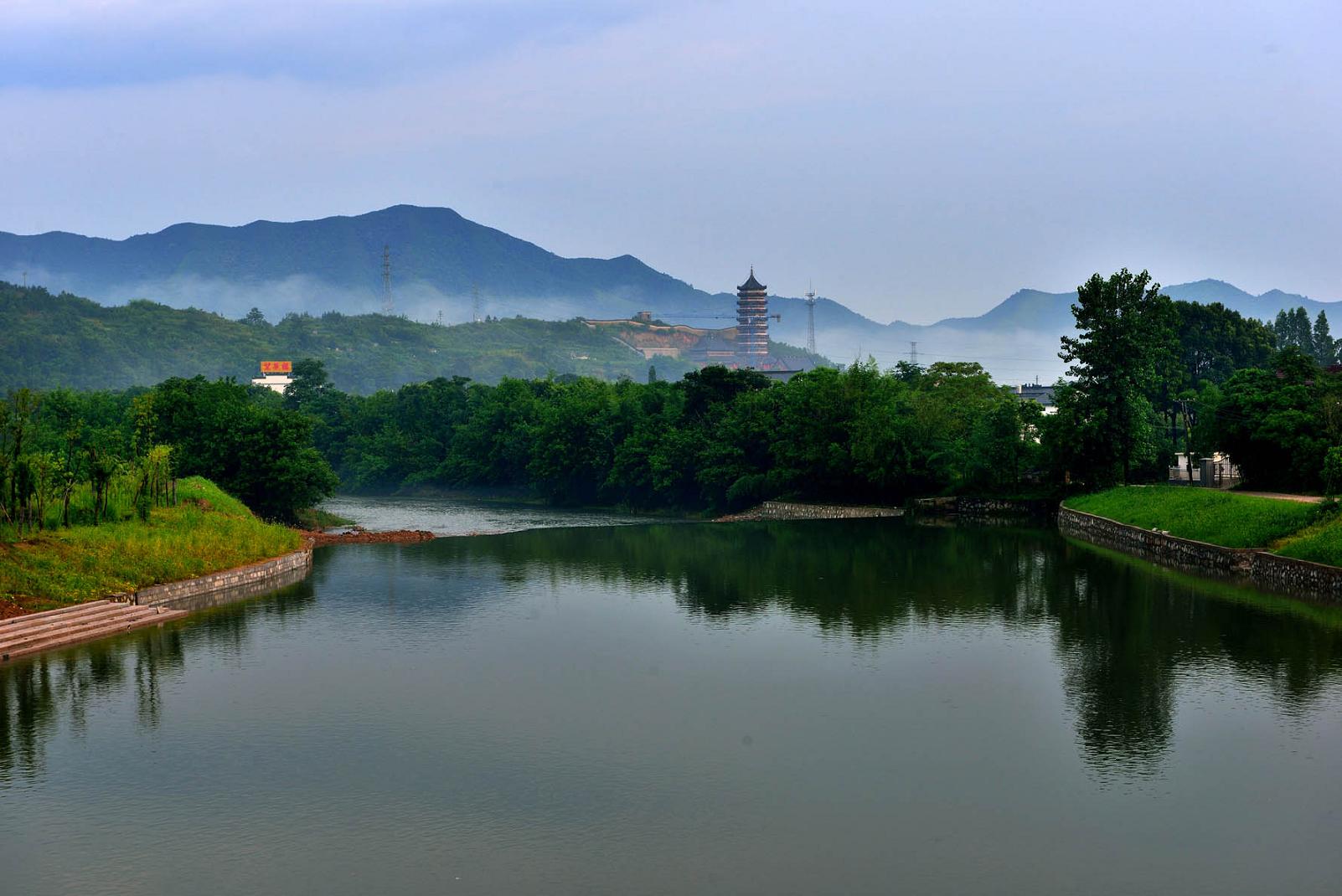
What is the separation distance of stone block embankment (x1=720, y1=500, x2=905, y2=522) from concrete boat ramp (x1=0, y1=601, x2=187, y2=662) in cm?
4860

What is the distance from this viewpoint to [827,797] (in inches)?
824

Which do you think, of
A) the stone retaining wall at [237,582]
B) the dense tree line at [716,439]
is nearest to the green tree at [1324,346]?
the dense tree line at [716,439]

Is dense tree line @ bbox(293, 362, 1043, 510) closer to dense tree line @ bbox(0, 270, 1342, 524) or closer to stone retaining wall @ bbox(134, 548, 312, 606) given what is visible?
dense tree line @ bbox(0, 270, 1342, 524)

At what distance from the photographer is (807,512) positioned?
8144cm

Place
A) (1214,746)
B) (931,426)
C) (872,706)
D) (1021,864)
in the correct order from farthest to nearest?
1. (931,426)
2. (872,706)
3. (1214,746)
4. (1021,864)

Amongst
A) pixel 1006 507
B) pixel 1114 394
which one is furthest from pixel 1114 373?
pixel 1006 507

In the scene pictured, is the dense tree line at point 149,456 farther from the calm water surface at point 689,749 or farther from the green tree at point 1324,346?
the green tree at point 1324,346

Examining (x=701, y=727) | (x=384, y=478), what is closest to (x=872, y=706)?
(x=701, y=727)

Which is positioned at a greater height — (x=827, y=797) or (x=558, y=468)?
(x=558, y=468)

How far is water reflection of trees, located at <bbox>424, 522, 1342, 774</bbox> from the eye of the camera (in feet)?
94.5

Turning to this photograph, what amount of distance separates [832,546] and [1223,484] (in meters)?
22.6

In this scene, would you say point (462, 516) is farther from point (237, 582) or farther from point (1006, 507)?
point (237, 582)

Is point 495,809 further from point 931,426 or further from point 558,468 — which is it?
point 558,468

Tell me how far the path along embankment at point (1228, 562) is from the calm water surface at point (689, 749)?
7.29ft
